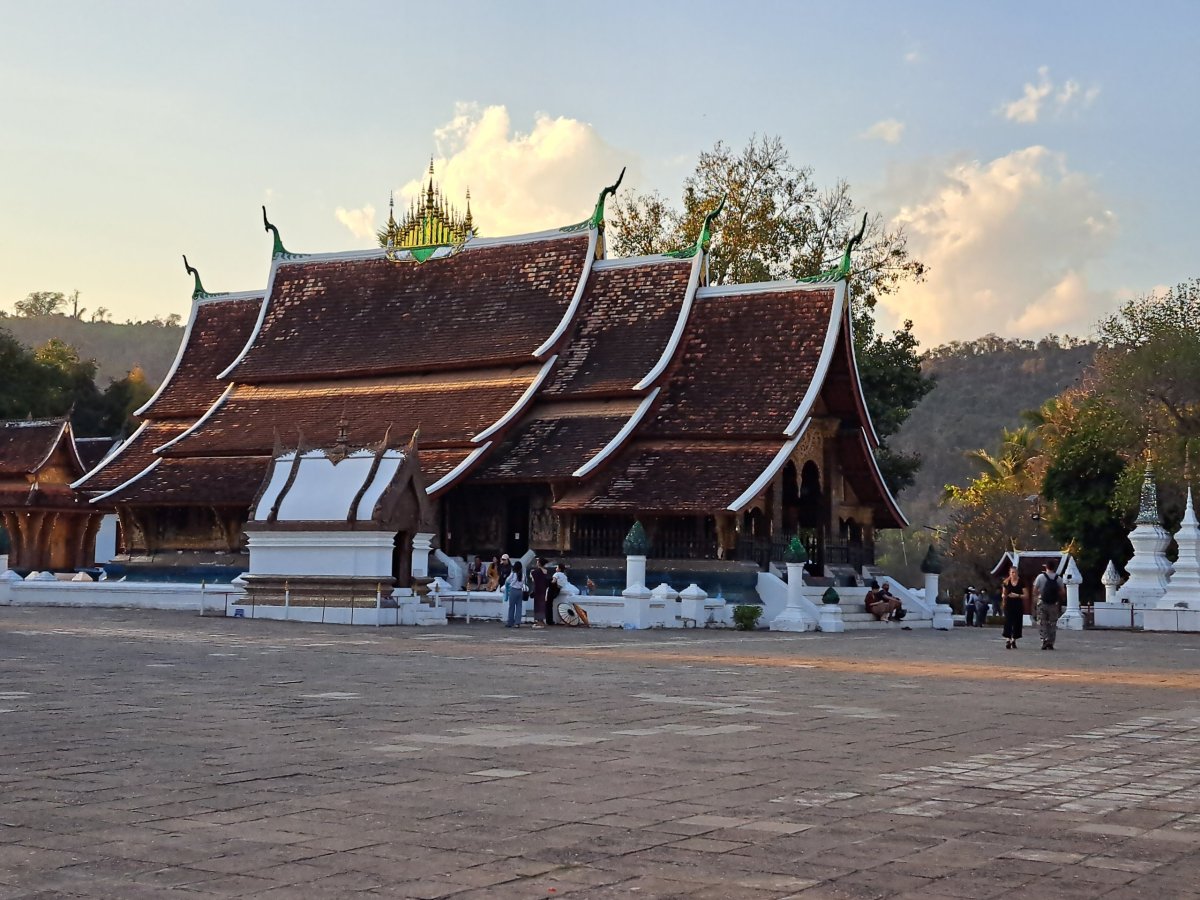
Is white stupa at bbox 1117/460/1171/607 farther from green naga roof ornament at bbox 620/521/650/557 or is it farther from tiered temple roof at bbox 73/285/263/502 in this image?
tiered temple roof at bbox 73/285/263/502

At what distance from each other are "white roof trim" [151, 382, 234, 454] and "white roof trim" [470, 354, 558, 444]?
24.9 ft

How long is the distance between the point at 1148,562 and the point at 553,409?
1326 cm

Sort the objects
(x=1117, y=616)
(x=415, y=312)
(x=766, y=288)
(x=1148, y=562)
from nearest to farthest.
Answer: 1. (x=766, y=288)
2. (x=1117, y=616)
3. (x=1148, y=562)
4. (x=415, y=312)

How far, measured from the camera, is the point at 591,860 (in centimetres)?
507

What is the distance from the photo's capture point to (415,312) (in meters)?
33.6

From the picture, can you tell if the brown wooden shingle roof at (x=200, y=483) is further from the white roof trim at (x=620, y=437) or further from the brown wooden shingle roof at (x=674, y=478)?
the white roof trim at (x=620, y=437)

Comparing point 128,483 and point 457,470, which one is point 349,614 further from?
point 128,483

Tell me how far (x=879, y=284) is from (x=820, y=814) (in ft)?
125

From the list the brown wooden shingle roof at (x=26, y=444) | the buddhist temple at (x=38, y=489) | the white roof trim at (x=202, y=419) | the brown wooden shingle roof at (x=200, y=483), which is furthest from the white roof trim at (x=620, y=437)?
the brown wooden shingle roof at (x=26, y=444)

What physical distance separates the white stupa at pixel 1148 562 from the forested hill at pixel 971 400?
5721 centimetres

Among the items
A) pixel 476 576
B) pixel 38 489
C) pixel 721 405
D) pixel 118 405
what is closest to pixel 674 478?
pixel 721 405

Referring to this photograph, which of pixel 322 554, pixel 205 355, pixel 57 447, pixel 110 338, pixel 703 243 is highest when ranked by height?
pixel 110 338

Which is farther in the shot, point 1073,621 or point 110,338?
point 110,338

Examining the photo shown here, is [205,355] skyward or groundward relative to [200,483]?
skyward
